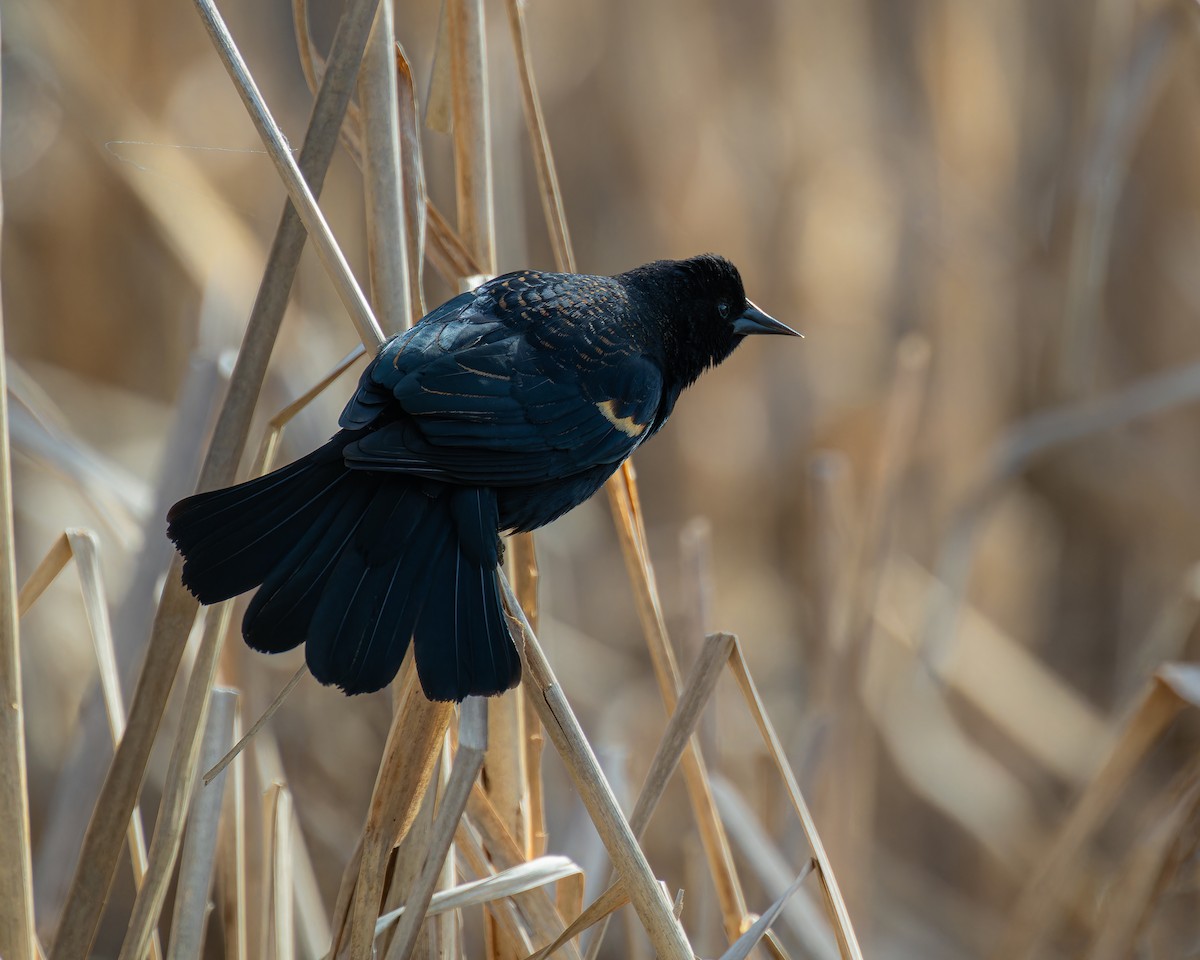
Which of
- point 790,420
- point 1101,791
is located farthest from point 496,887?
point 790,420

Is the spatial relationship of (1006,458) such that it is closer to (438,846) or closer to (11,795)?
(438,846)

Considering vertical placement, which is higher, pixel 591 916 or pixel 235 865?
pixel 235 865

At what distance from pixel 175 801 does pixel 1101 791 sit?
1.40 meters

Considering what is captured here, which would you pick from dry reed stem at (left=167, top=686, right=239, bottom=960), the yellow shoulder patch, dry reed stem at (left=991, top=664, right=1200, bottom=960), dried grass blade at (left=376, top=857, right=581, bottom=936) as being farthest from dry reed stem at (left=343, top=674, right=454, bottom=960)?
dry reed stem at (left=991, top=664, right=1200, bottom=960)

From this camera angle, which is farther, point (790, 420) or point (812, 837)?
point (790, 420)

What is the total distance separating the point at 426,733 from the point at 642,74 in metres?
2.46

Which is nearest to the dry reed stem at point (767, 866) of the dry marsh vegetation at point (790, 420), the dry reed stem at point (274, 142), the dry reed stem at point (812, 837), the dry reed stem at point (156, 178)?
the dry marsh vegetation at point (790, 420)

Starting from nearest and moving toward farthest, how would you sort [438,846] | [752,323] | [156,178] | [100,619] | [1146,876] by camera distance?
[438,846] < [100,619] < [1146,876] < [752,323] < [156,178]

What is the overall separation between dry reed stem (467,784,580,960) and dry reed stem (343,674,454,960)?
106 millimetres

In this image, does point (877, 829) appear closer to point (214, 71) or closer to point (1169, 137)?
point (1169, 137)

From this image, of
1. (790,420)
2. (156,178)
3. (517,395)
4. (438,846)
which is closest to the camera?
(438,846)

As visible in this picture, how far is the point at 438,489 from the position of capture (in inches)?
56.4

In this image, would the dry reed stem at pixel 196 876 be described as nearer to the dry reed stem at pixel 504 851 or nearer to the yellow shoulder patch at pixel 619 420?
the dry reed stem at pixel 504 851

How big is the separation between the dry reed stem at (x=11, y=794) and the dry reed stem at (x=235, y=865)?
245mm
